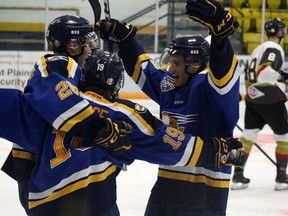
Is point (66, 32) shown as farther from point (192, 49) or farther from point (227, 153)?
point (227, 153)

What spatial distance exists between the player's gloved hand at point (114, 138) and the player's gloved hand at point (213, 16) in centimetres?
41

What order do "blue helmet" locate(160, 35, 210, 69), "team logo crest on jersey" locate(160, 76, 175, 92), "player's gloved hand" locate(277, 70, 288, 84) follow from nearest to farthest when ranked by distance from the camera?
"blue helmet" locate(160, 35, 210, 69)
"team logo crest on jersey" locate(160, 76, 175, 92)
"player's gloved hand" locate(277, 70, 288, 84)

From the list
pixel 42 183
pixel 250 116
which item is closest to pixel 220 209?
pixel 42 183

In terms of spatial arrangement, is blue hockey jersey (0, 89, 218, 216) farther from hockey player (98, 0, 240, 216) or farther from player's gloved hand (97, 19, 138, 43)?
player's gloved hand (97, 19, 138, 43)

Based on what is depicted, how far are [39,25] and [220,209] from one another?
763 cm

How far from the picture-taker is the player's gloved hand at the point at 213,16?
2.02 m

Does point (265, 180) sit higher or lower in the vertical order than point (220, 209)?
lower

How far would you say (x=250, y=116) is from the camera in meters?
4.71

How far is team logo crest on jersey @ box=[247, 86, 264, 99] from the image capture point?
15.2ft

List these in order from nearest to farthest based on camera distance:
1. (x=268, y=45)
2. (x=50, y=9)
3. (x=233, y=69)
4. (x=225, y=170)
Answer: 1. (x=233, y=69)
2. (x=225, y=170)
3. (x=268, y=45)
4. (x=50, y=9)

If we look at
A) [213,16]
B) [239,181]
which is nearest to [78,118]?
[213,16]

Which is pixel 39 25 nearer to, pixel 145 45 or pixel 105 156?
pixel 145 45

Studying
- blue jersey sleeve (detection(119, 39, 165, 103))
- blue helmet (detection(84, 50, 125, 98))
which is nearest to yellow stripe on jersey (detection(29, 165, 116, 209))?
blue helmet (detection(84, 50, 125, 98))

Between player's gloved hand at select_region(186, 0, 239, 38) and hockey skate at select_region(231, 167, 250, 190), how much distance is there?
255 centimetres
